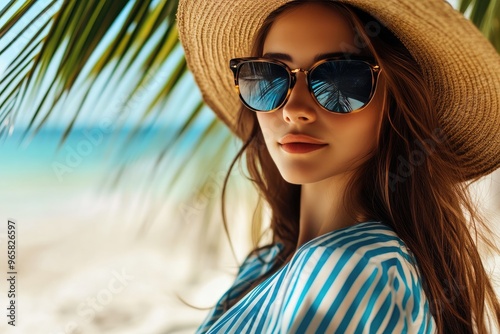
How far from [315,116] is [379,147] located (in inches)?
6.4

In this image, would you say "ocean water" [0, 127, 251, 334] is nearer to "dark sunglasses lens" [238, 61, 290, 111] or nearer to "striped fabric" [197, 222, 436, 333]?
"dark sunglasses lens" [238, 61, 290, 111]

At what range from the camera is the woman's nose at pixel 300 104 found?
1183 millimetres

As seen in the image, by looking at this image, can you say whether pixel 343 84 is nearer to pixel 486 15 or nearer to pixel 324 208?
pixel 324 208

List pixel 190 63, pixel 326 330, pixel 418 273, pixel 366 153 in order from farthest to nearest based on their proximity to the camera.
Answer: pixel 190 63
pixel 366 153
pixel 418 273
pixel 326 330

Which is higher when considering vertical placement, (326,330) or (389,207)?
(389,207)

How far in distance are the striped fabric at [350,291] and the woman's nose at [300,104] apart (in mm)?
226

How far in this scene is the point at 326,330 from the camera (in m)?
0.99

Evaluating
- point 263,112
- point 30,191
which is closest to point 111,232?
point 30,191

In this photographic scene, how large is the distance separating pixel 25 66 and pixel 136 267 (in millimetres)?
3352

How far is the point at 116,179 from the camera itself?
152 centimetres

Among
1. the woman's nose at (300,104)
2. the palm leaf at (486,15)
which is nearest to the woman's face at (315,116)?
the woman's nose at (300,104)

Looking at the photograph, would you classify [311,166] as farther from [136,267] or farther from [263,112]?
[136,267]

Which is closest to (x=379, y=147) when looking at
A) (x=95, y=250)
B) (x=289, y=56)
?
(x=289, y=56)

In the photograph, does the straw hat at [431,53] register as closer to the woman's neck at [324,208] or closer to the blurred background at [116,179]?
the blurred background at [116,179]
